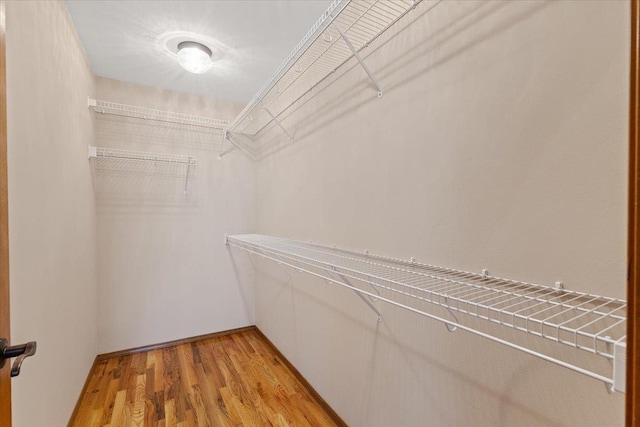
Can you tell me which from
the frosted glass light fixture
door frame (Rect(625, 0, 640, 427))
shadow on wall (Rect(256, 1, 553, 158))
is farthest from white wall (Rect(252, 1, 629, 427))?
the frosted glass light fixture

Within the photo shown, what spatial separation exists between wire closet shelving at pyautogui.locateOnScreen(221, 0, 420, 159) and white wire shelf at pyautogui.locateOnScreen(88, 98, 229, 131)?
0.62 metres

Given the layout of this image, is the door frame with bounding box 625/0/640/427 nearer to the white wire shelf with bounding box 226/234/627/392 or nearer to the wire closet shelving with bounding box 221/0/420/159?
the white wire shelf with bounding box 226/234/627/392

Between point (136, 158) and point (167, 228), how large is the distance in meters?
0.67

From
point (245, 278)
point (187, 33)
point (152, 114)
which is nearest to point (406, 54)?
point (187, 33)

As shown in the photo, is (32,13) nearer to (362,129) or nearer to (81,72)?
(81,72)

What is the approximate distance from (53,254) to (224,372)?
1.44 meters

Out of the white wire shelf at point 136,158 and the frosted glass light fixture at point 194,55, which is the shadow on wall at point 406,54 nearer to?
the frosted glass light fixture at point 194,55

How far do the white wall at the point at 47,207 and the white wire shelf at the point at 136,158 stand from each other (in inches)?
12.2

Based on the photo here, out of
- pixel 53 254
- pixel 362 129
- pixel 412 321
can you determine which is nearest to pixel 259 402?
pixel 412 321

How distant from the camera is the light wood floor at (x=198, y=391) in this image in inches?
66.0

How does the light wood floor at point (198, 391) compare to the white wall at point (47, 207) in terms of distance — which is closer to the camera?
the white wall at point (47, 207)

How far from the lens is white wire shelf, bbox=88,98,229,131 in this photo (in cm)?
223

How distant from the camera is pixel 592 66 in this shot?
2.15 feet

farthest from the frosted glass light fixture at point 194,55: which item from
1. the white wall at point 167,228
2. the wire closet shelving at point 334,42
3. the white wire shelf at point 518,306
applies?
the white wire shelf at point 518,306
